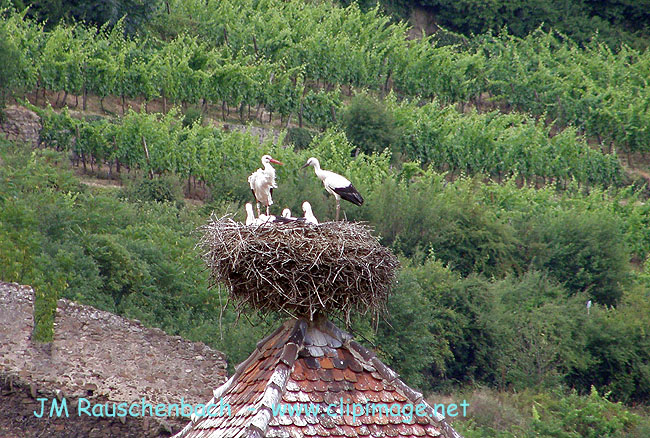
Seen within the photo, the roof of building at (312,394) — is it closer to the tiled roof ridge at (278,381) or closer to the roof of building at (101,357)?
the tiled roof ridge at (278,381)

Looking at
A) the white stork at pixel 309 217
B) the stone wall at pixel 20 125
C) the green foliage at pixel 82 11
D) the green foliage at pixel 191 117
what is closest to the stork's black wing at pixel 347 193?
the white stork at pixel 309 217

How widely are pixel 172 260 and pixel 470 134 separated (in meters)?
16.5

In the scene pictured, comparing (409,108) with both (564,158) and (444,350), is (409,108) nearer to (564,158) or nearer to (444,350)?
(564,158)

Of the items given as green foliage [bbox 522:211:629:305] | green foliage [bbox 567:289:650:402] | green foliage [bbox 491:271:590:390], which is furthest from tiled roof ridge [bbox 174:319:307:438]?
green foliage [bbox 522:211:629:305]

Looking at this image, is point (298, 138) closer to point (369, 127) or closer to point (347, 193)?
point (369, 127)

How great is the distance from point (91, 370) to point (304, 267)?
904cm

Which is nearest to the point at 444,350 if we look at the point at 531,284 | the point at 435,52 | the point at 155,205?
the point at 531,284

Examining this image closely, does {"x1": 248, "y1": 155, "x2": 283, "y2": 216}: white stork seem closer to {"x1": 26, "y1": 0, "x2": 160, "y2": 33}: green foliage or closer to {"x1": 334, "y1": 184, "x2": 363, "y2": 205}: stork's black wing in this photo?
{"x1": 334, "y1": 184, "x2": 363, "y2": 205}: stork's black wing

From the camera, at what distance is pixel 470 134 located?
40656 millimetres

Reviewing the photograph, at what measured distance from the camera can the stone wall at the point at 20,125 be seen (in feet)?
110

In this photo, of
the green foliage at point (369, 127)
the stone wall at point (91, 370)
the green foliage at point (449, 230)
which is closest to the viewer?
the stone wall at point (91, 370)

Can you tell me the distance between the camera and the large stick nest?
7879mm

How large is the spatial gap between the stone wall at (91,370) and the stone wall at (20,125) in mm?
17746

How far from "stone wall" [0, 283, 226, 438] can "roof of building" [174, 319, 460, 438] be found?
7.88 metres
